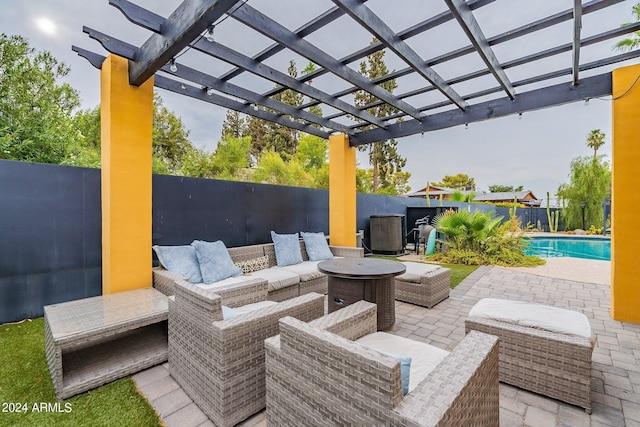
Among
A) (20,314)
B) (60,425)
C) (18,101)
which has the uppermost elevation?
(18,101)

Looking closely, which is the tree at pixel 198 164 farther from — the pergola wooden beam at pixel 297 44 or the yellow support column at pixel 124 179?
the pergola wooden beam at pixel 297 44

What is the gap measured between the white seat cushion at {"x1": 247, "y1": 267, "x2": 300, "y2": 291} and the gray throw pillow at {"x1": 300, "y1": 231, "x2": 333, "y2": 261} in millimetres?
881

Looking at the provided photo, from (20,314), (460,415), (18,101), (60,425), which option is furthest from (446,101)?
(18,101)

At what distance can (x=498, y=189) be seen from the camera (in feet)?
136

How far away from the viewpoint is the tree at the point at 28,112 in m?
6.87

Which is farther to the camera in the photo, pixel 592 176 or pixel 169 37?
pixel 592 176

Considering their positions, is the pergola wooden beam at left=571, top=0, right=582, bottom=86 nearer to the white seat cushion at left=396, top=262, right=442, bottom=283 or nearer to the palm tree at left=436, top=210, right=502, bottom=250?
the white seat cushion at left=396, top=262, right=442, bottom=283

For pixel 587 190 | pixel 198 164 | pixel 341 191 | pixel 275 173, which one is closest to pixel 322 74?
pixel 341 191

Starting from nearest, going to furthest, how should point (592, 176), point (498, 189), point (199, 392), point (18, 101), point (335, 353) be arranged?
point (335, 353) < point (199, 392) < point (18, 101) < point (592, 176) < point (498, 189)

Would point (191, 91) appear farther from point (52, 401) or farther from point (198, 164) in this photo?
point (198, 164)

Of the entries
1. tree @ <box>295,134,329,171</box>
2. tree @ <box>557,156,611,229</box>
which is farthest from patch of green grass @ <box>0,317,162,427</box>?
tree @ <box>557,156,611,229</box>

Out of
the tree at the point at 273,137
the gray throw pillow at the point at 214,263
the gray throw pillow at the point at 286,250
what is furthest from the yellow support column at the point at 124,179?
the tree at the point at 273,137

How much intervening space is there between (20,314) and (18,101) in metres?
8.01

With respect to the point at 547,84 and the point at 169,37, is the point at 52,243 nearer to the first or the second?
the point at 169,37
